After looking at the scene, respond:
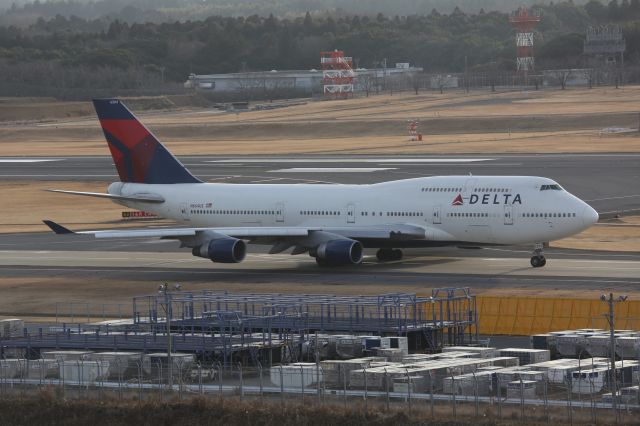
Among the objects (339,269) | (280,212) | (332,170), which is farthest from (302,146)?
(339,269)

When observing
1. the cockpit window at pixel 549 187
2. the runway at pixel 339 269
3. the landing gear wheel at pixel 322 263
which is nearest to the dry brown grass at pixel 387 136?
the runway at pixel 339 269

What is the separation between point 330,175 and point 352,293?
5884 centimetres

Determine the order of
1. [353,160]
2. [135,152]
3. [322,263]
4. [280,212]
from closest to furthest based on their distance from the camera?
[322,263] < [280,212] < [135,152] < [353,160]

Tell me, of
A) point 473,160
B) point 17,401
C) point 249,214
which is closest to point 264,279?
point 249,214

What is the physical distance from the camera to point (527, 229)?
229ft

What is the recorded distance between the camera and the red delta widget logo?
230 ft

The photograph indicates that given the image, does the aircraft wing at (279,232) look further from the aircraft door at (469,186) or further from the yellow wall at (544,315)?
the yellow wall at (544,315)

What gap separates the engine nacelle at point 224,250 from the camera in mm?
70938

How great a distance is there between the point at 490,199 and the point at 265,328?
22.4 meters

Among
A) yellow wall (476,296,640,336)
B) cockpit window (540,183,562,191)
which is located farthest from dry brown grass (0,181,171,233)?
yellow wall (476,296,640,336)

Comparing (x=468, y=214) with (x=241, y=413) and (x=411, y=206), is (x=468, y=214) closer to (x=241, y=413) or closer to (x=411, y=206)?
(x=411, y=206)

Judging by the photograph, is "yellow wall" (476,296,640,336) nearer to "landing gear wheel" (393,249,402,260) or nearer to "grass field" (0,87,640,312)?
"grass field" (0,87,640,312)

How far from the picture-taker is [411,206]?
72.8 meters

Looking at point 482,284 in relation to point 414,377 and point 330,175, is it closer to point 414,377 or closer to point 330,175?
point 414,377
